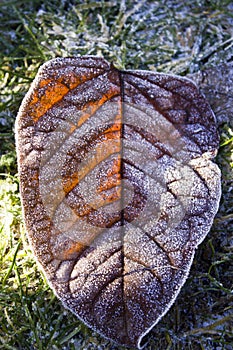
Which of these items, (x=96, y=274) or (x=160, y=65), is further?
→ (x=160, y=65)

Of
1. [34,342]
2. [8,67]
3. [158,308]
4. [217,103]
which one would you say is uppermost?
[8,67]

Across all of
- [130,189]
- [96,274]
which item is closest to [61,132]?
[130,189]

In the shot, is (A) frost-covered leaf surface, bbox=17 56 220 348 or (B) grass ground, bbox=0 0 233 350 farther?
(B) grass ground, bbox=0 0 233 350

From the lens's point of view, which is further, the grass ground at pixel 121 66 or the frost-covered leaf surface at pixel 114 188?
the grass ground at pixel 121 66

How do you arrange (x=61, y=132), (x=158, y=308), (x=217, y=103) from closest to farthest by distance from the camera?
(x=158, y=308), (x=61, y=132), (x=217, y=103)

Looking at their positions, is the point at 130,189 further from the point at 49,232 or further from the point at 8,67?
the point at 8,67
